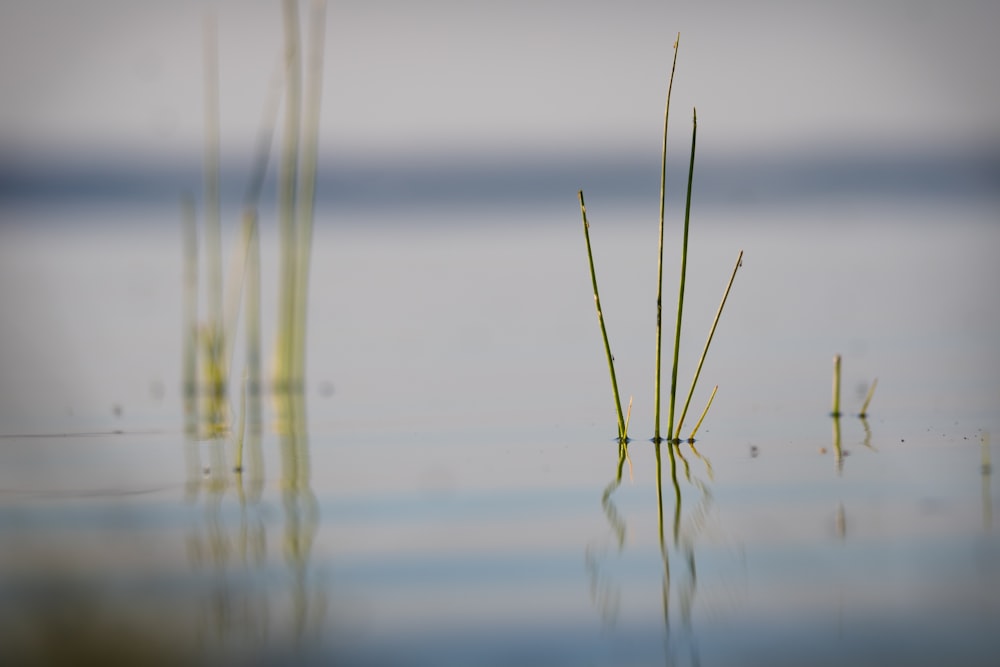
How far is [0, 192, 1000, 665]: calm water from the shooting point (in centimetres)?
99

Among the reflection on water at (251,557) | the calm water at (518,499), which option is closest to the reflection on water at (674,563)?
the calm water at (518,499)

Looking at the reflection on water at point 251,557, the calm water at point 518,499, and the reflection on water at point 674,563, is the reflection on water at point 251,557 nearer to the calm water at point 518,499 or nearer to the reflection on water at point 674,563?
the calm water at point 518,499

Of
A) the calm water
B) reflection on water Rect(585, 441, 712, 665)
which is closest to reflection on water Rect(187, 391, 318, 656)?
the calm water

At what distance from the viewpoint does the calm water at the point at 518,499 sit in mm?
990

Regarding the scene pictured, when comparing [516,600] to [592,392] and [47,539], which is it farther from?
[592,392]

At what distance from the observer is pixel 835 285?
425 centimetres

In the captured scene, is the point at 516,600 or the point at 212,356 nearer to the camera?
the point at 516,600

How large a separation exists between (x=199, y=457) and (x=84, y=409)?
25.0 inches

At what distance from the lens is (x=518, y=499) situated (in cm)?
148

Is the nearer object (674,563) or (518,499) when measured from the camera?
(674,563)

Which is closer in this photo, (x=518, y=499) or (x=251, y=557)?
(x=251, y=557)

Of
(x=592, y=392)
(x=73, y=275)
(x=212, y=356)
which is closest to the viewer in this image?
(x=212, y=356)

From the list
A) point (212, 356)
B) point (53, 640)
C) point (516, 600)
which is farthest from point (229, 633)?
point (212, 356)

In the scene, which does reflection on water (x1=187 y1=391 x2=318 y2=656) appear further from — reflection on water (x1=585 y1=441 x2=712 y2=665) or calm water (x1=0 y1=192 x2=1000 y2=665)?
reflection on water (x1=585 y1=441 x2=712 y2=665)
